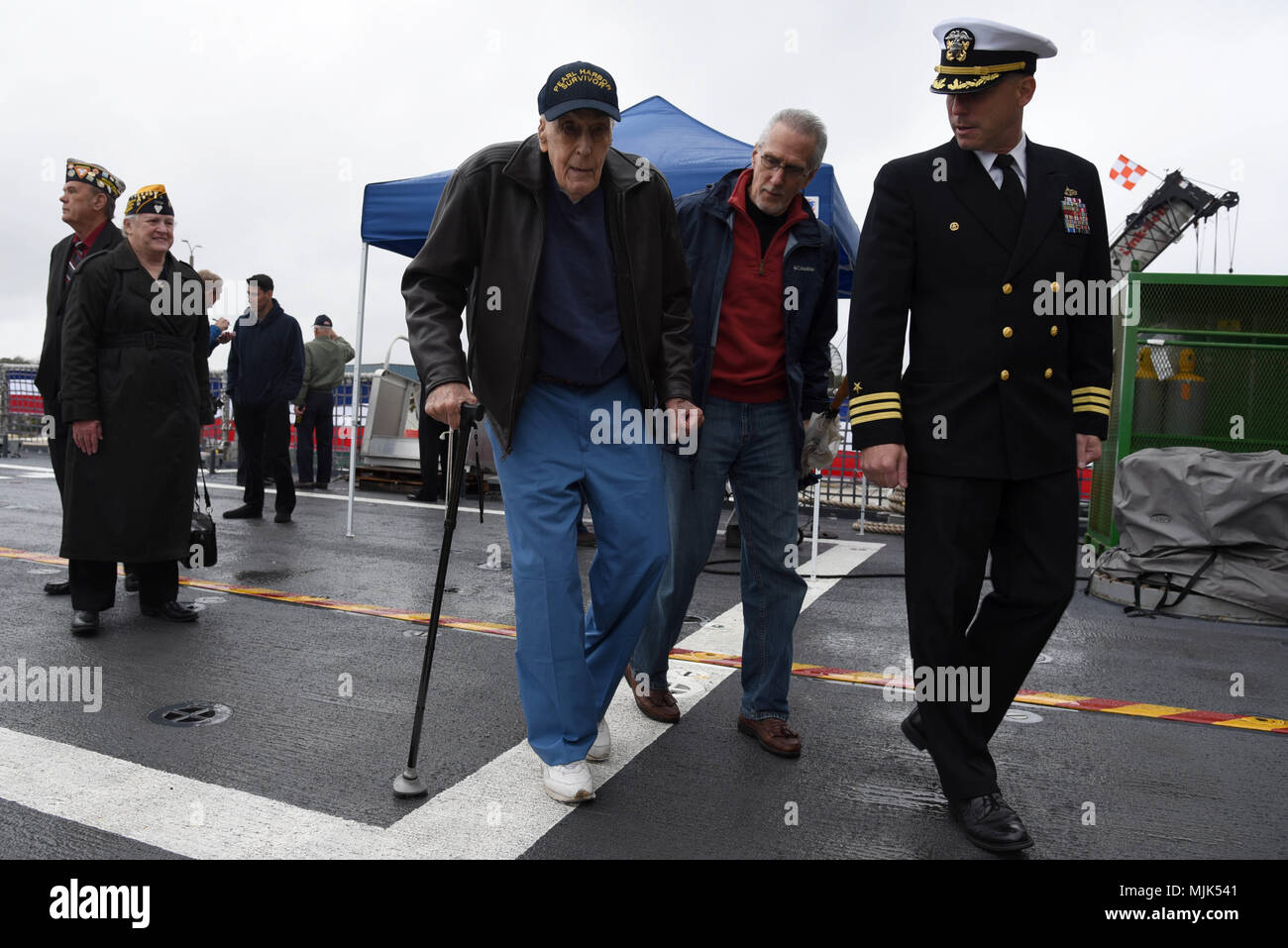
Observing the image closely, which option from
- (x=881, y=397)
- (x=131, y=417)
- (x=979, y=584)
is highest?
(x=881, y=397)

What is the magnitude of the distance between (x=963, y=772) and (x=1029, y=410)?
101cm

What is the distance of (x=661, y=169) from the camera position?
261 inches

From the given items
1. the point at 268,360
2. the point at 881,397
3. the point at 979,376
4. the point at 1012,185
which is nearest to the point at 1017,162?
the point at 1012,185

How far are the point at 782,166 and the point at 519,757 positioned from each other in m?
2.12

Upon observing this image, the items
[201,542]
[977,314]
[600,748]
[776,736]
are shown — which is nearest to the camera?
[977,314]

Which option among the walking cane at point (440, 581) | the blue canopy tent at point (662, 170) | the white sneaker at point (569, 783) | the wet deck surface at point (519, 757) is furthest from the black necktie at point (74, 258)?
the white sneaker at point (569, 783)

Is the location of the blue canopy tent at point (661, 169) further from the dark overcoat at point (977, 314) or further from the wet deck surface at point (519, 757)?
the dark overcoat at point (977, 314)

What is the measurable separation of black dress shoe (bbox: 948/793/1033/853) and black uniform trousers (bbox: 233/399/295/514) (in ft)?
24.3

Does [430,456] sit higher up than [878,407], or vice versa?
[878,407]

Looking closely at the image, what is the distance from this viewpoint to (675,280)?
3164 millimetres

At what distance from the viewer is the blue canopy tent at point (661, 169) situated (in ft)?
21.5

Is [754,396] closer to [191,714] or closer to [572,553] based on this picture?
[572,553]

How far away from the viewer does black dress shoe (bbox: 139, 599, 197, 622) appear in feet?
16.0
